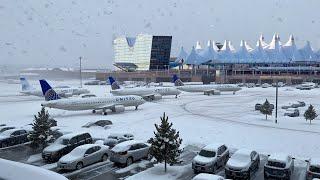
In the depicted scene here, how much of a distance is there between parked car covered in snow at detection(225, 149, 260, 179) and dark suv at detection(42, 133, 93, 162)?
43.2ft

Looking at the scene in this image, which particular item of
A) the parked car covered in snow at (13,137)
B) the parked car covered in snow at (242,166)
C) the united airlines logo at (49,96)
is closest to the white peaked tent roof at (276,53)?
the united airlines logo at (49,96)

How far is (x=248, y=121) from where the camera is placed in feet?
168

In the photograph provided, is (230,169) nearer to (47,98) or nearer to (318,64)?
(47,98)

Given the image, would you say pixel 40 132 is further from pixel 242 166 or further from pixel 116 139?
pixel 242 166

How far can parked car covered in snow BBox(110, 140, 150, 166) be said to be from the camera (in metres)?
27.4

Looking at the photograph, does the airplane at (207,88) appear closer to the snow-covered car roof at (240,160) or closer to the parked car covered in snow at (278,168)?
the snow-covered car roof at (240,160)

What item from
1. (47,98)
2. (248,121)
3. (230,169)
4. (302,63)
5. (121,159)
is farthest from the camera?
(302,63)

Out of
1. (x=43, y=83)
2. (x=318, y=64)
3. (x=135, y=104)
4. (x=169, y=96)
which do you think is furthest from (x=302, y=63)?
(x=43, y=83)

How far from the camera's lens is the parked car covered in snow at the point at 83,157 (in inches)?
1022

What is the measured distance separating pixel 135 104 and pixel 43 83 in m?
15.9

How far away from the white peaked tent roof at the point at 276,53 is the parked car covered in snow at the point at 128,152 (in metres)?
155

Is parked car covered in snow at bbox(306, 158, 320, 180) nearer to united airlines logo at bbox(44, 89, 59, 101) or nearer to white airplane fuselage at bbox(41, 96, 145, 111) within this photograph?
white airplane fuselage at bbox(41, 96, 145, 111)

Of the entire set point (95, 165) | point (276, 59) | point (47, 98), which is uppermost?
point (276, 59)

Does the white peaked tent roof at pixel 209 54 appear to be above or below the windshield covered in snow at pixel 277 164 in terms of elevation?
above
